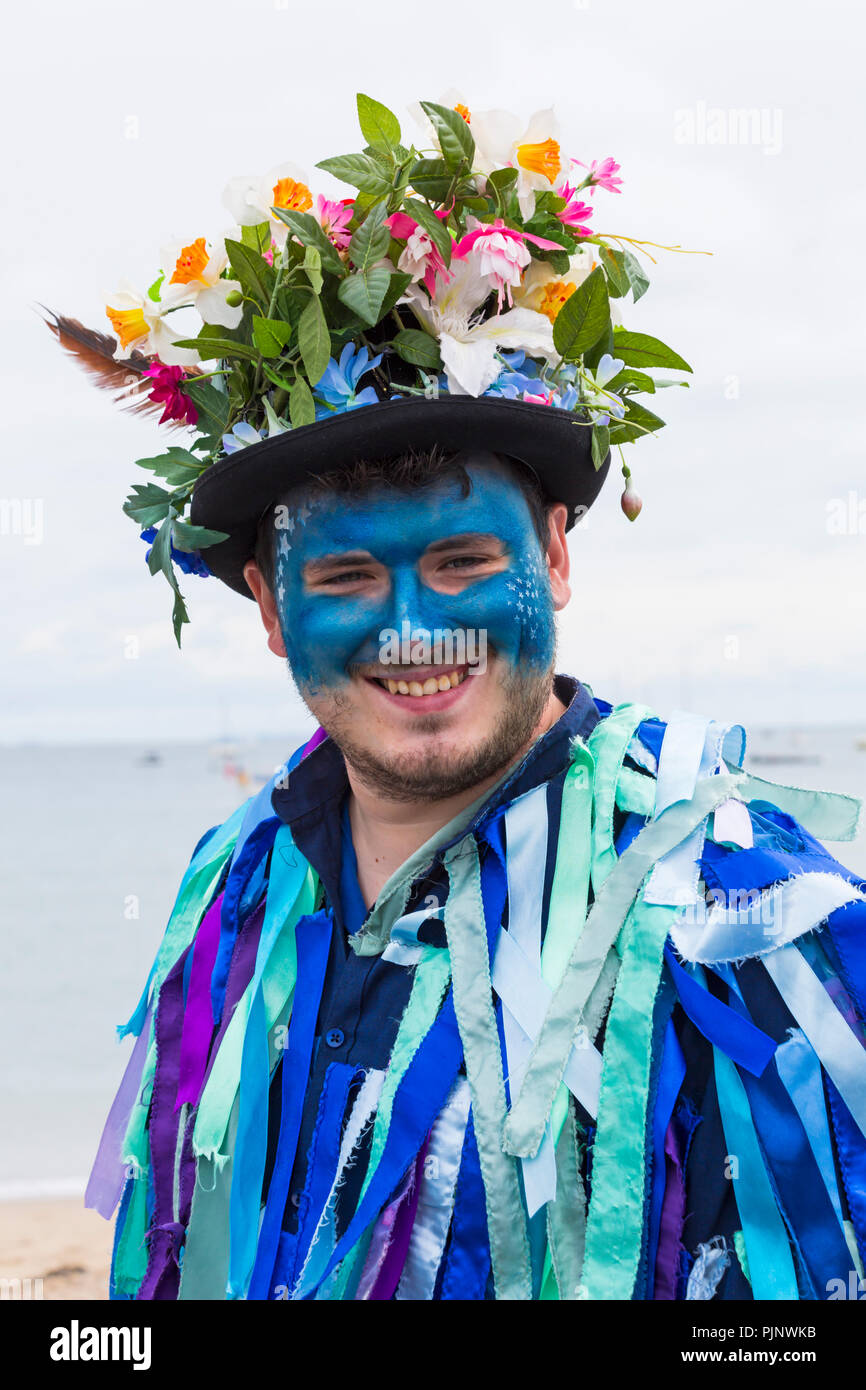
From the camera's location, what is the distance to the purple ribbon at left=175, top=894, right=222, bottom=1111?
2346 mm

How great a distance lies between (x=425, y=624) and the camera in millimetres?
2029

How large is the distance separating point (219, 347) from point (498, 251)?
21.0 inches

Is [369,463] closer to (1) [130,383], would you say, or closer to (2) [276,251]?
(2) [276,251]

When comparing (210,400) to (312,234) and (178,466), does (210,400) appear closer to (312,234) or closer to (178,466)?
(178,466)

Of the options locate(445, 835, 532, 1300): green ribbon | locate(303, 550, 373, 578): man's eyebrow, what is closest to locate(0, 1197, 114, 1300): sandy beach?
locate(445, 835, 532, 1300): green ribbon

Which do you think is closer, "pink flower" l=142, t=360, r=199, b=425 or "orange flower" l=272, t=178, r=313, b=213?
"orange flower" l=272, t=178, r=313, b=213

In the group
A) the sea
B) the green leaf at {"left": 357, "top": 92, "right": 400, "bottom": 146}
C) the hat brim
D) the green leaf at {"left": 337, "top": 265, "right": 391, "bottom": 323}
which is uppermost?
the green leaf at {"left": 357, "top": 92, "right": 400, "bottom": 146}

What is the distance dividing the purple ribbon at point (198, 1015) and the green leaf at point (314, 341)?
1133 millimetres

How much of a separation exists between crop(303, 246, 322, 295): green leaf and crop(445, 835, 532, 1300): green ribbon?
1.00m

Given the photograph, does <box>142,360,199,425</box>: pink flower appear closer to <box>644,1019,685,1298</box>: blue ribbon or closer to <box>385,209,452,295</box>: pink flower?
<box>385,209,452,295</box>: pink flower

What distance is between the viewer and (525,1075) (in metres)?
1.88

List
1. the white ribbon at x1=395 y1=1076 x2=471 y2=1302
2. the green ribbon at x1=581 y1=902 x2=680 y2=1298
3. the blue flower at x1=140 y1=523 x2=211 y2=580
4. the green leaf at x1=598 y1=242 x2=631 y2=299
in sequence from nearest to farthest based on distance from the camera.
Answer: the green ribbon at x1=581 y1=902 x2=680 y2=1298 → the white ribbon at x1=395 y1=1076 x2=471 y2=1302 → the green leaf at x1=598 y1=242 x2=631 y2=299 → the blue flower at x1=140 y1=523 x2=211 y2=580

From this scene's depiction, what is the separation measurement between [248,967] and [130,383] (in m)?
1.25

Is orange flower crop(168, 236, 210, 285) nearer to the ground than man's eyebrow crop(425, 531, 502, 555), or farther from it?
farther from it
